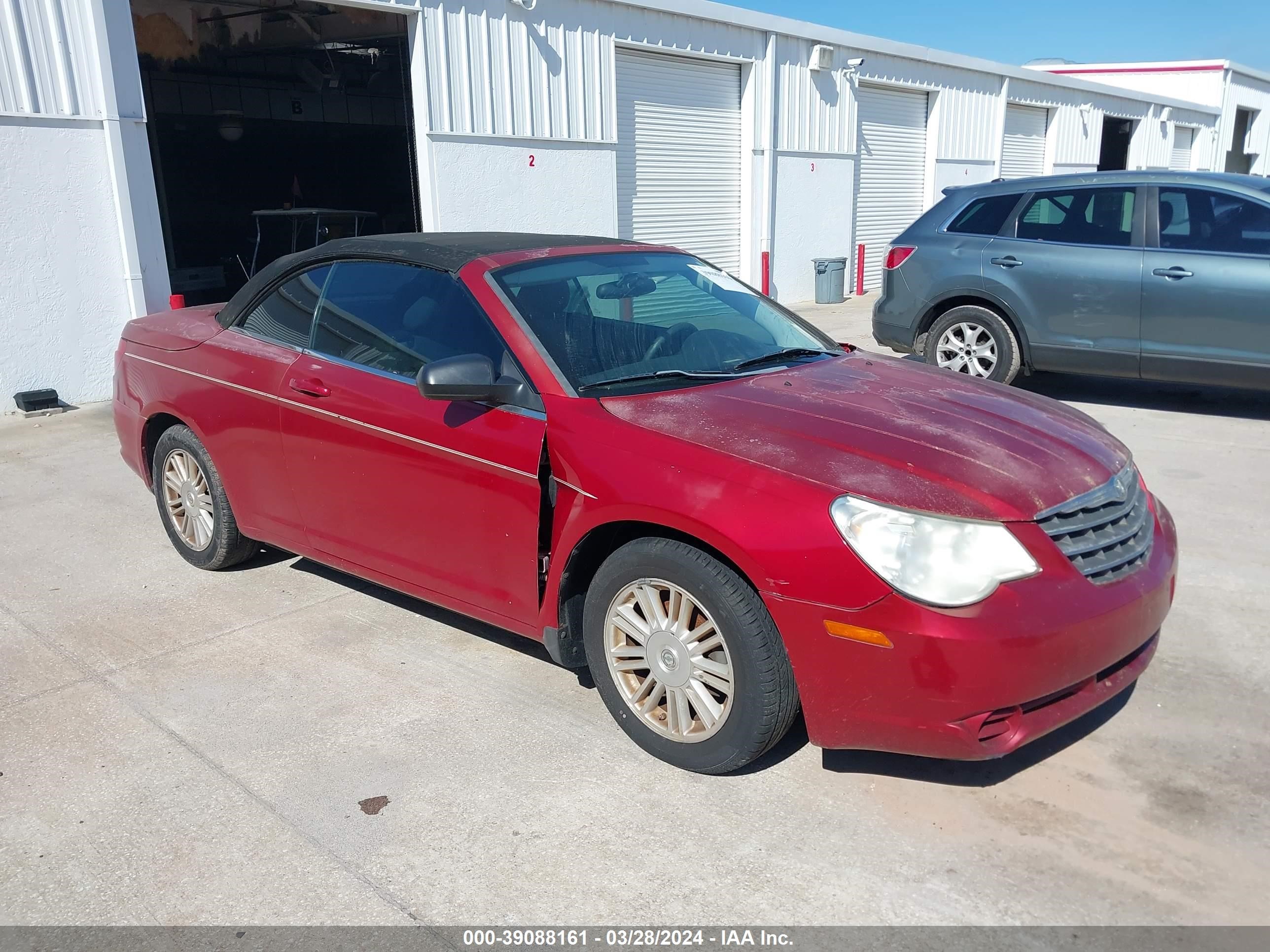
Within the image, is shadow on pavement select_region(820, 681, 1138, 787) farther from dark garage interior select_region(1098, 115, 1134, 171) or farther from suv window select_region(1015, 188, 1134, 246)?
dark garage interior select_region(1098, 115, 1134, 171)

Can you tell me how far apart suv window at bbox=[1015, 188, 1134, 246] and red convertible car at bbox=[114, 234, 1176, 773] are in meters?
4.36

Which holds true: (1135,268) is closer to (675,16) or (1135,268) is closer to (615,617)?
(615,617)

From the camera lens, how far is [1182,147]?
3161 cm

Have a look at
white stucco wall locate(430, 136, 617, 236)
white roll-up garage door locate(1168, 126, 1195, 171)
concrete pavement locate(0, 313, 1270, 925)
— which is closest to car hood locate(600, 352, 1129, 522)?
concrete pavement locate(0, 313, 1270, 925)

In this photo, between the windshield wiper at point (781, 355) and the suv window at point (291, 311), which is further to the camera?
the suv window at point (291, 311)

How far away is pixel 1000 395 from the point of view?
3953 millimetres

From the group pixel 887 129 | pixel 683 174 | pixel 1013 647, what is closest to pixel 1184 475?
pixel 1013 647

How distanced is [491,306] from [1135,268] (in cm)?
578

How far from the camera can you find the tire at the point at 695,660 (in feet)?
9.85

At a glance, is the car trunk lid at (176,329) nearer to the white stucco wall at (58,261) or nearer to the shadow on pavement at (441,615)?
the shadow on pavement at (441,615)

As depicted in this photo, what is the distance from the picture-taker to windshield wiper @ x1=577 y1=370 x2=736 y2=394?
357cm

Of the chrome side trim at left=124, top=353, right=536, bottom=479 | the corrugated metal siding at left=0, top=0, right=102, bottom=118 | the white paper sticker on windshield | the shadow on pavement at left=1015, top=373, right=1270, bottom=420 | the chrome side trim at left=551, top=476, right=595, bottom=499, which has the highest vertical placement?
the corrugated metal siding at left=0, top=0, right=102, bottom=118

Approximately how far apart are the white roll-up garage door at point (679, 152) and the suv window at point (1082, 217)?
553 centimetres

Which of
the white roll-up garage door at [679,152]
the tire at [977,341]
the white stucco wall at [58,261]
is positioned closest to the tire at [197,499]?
the white stucco wall at [58,261]
